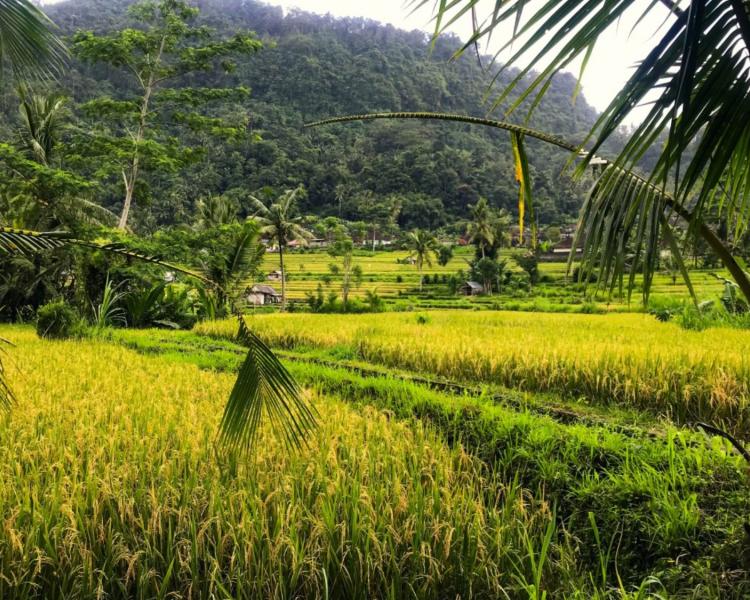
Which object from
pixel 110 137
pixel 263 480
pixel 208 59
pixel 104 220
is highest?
pixel 208 59

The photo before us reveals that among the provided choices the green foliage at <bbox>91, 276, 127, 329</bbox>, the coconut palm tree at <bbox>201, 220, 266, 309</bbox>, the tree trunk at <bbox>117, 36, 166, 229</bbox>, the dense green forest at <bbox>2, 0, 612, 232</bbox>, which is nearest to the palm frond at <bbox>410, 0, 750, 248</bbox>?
the green foliage at <bbox>91, 276, 127, 329</bbox>

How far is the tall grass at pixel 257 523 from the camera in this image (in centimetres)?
192

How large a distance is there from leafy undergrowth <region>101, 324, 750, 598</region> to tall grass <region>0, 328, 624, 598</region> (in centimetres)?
19

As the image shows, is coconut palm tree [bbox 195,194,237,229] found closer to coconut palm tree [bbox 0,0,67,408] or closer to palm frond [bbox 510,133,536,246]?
coconut palm tree [bbox 0,0,67,408]

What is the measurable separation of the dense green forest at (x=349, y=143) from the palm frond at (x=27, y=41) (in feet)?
96.3

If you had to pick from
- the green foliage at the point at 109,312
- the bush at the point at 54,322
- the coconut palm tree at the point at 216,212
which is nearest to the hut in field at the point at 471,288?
the coconut palm tree at the point at 216,212

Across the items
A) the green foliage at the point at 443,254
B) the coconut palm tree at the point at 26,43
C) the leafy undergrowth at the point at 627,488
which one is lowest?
the leafy undergrowth at the point at 627,488

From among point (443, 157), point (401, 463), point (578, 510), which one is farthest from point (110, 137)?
point (443, 157)

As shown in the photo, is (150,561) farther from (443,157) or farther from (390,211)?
(443,157)

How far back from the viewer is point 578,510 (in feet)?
8.82

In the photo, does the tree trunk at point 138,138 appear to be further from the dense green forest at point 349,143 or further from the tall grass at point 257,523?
the dense green forest at point 349,143

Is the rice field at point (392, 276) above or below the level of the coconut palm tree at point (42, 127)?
below

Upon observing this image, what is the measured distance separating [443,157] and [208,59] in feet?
152

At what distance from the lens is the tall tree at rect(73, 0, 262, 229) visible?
1211 cm
